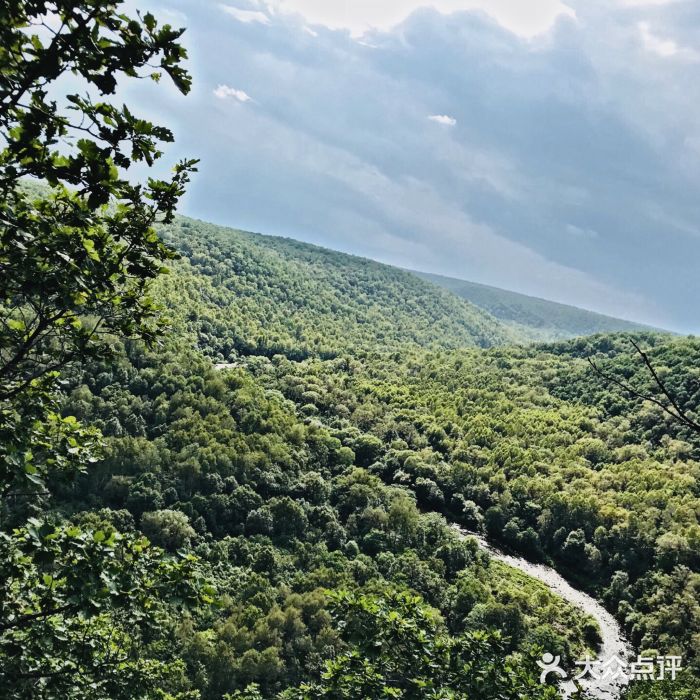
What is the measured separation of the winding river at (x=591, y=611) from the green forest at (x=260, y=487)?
2.55 m

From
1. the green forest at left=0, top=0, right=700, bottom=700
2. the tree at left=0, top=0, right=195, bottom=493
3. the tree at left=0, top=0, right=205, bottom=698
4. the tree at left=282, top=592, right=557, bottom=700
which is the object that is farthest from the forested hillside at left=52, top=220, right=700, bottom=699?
the tree at left=0, top=0, right=195, bottom=493

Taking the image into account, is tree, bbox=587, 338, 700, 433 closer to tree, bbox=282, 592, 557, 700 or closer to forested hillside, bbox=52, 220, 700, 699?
tree, bbox=282, 592, 557, 700

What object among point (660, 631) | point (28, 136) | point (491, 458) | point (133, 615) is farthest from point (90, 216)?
point (491, 458)

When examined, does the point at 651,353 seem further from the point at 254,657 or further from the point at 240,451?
the point at 254,657

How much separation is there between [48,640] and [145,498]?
80529 millimetres

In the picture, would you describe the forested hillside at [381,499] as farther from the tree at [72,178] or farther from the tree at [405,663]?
the tree at [72,178]

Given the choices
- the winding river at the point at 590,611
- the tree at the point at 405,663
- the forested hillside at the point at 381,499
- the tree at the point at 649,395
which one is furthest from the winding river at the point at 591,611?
the tree at the point at 649,395

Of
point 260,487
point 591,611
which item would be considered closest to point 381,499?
point 260,487

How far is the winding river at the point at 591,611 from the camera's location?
6669 centimetres

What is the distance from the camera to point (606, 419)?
148 meters

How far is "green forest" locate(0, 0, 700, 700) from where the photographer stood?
6930 mm

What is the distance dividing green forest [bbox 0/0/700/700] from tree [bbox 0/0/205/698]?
4 centimetres

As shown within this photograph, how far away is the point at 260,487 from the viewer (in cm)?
9938

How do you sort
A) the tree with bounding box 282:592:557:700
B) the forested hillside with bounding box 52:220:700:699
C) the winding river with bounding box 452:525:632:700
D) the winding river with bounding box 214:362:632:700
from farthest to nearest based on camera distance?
1. the forested hillside with bounding box 52:220:700:699
2. the winding river with bounding box 452:525:632:700
3. the winding river with bounding box 214:362:632:700
4. the tree with bounding box 282:592:557:700
